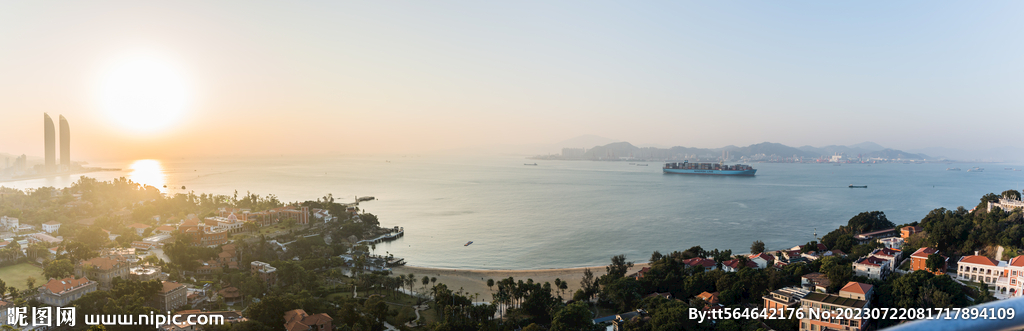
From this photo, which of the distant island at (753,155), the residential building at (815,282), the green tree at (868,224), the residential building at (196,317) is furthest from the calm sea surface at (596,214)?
the distant island at (753,155)

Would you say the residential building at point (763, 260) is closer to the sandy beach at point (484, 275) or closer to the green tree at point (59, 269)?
the sandy beach at point (484, 275)

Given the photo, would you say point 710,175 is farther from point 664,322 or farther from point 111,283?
point 111,283

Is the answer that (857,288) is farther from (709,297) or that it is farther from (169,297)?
(169,297)

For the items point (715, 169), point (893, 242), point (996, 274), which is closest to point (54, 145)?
point (893, 242)

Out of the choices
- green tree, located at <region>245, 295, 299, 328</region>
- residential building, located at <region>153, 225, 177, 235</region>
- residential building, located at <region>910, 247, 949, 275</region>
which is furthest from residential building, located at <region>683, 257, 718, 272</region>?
residential building, located at <region>153, 225, 177, 235</region>

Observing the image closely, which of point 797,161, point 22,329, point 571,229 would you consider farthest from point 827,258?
point 797,161

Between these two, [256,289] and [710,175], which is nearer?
[256,289]
